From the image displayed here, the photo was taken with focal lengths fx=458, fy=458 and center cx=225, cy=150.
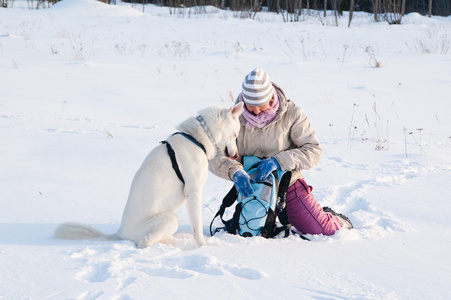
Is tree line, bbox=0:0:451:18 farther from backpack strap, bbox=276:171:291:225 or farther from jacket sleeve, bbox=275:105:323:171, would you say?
backpack strap, bbox=276:171:291:225

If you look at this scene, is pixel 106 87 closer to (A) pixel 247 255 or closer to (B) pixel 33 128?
(B) pixel 33 128

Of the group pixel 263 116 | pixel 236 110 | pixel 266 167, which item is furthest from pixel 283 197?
pixel 236 110

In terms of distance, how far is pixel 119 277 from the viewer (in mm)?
2402

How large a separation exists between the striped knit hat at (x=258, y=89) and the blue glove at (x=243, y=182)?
1.75ft

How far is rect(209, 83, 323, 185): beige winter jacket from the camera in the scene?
3502 mm

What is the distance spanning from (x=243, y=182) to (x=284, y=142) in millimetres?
509

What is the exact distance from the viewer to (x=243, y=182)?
3424 millimetres

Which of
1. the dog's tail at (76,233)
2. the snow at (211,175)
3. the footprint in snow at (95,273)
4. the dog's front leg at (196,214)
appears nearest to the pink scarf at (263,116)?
the dog's front leg at (196,214)

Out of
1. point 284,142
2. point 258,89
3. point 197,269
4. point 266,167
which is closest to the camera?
point 197,269

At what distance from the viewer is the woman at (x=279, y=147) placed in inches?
135

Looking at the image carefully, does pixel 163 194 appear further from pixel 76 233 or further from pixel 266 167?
pixel 266 167

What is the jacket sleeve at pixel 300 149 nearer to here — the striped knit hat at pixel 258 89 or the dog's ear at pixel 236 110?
the striped knit hat at pixel 258 89

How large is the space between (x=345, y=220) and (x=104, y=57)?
10206 millimetres

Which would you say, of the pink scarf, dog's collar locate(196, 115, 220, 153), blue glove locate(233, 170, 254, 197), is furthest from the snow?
the pink scarf
